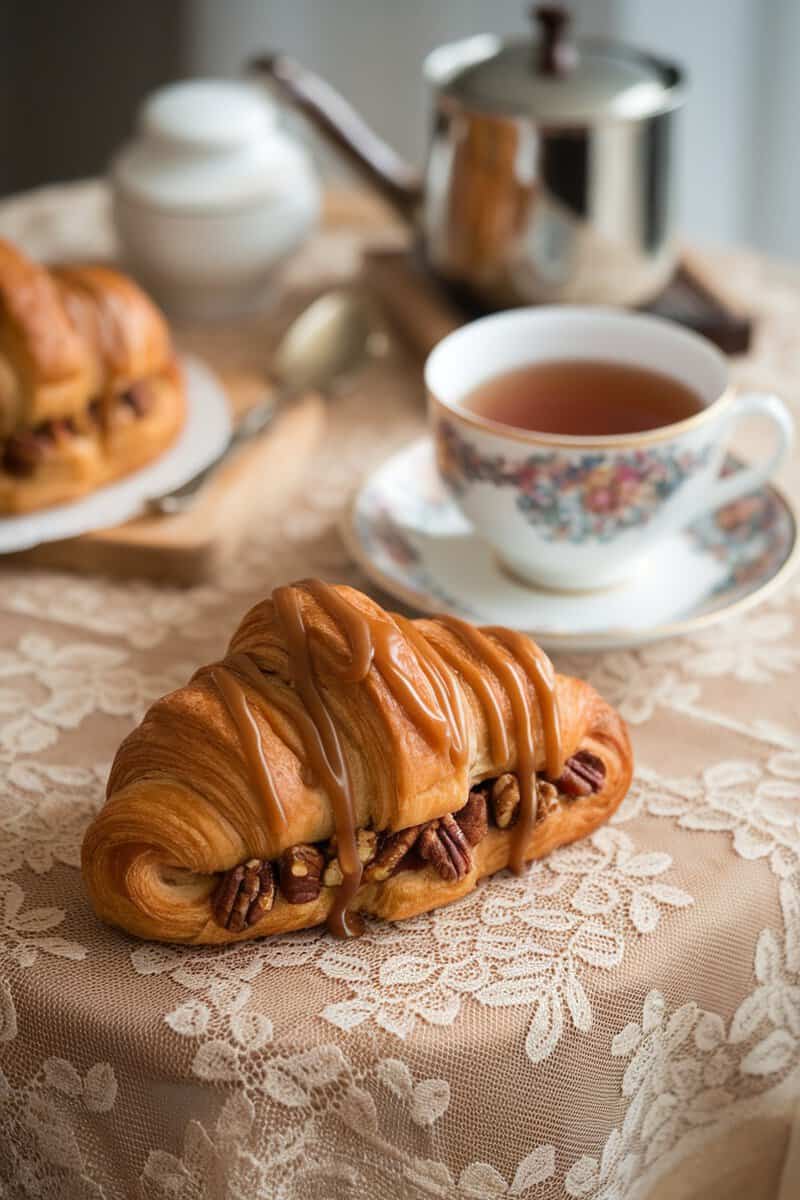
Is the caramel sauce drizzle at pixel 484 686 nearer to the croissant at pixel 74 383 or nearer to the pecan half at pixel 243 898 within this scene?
the pecan half at pixel 243 898

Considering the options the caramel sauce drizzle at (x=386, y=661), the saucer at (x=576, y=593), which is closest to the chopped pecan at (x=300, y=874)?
the caramel sauce drizzle at (x=386, y=661)

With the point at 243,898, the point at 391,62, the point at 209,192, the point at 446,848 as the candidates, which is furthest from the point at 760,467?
the point at 391,62

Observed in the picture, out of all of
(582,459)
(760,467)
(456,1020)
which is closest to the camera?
(456,1020)

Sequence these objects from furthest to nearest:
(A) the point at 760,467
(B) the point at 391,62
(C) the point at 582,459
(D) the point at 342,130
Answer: (B) the point at 391,62 → (D) the point at 342,130 → (A) the point at 760,467 → (C) the point at 582,459

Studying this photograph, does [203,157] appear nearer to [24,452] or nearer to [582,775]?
[24,452]

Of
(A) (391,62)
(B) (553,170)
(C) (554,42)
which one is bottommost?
(A) (391,62)
